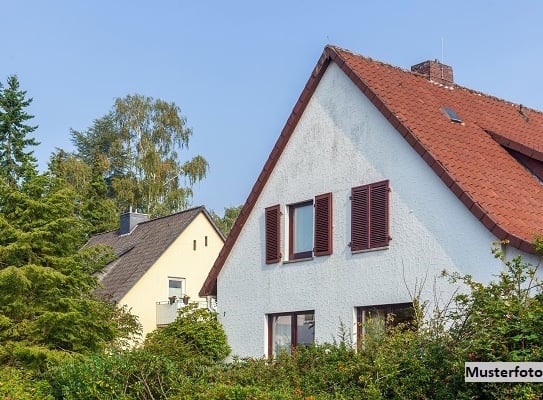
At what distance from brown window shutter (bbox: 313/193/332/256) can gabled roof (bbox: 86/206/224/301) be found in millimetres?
14513

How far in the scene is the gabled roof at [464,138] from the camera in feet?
46.5

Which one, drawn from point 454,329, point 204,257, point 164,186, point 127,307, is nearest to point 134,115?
point 164,186

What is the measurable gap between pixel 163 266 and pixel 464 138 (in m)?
18.8

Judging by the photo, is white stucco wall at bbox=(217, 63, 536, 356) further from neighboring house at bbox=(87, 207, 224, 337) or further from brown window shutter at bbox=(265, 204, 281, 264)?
neighboring house at bbox=(87, 207, 224, 337)

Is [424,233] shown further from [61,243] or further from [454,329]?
[61,243]

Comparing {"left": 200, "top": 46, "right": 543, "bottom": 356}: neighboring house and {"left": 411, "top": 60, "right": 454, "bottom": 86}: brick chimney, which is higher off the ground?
{"left": 411, "top": 60, "right": 454, "bottom": 86}: brick chimney

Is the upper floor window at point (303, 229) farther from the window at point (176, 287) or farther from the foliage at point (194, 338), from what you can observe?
the window at point (176, 287)

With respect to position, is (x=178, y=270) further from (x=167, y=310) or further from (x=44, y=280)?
(x=44, y=280)

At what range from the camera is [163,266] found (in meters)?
32.9

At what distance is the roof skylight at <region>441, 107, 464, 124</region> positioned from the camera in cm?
1721

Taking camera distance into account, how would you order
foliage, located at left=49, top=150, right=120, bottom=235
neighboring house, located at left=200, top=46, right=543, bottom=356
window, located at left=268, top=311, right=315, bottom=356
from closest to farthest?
neighboring house, located at left=200, top=46, right=543, bottom=356, window, located at left=268, top=311, right=315, bottom=356, foliage, located at left=49, top=150, right=120, bottom=235

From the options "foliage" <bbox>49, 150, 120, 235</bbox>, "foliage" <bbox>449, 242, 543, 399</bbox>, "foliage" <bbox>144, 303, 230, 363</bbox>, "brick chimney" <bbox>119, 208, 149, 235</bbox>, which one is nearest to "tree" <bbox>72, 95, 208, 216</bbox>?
"foliage" <bbox>49, 150, 120, 235</bbox>

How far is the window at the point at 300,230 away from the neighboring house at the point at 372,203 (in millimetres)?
27

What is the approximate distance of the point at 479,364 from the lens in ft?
26.4
